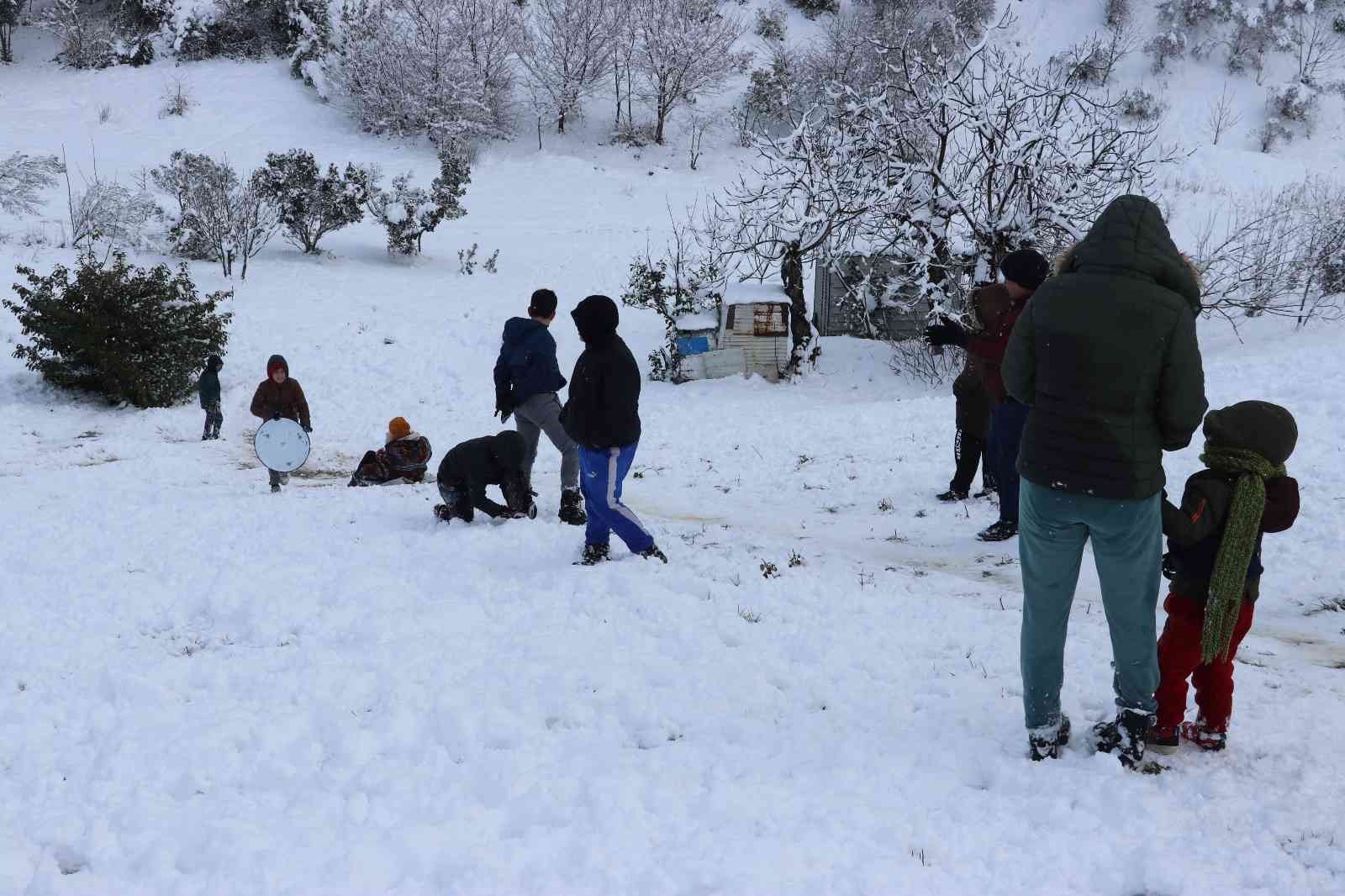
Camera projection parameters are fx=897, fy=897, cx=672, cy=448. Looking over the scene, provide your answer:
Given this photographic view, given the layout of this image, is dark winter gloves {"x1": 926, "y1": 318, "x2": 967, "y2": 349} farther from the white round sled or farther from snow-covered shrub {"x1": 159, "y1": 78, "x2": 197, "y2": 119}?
snow-covered shrub {"x1": 159, "y1": 78, "x2": 197, "y2": 119}

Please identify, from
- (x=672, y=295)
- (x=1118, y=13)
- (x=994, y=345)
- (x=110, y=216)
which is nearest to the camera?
(x=994, y=345)

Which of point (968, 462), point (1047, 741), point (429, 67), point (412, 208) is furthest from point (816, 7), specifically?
point (1047, 741)

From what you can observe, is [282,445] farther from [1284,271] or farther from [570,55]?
[570,55]

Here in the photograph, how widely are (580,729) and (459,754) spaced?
0.54m

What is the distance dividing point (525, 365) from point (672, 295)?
40.2 feet

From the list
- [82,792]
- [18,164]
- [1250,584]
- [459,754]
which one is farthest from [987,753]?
[18,164]

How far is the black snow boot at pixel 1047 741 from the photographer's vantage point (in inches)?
139

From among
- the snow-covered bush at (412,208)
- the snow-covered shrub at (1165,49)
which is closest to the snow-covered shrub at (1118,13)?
the snow-covered shrub at (1165,49)

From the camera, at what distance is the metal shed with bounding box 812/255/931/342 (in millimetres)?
19469

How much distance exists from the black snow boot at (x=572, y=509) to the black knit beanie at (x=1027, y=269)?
3.89 meters

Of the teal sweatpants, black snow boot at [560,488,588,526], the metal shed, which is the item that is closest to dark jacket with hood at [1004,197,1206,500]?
the teal sweatpants

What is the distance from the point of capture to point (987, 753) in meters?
3.66

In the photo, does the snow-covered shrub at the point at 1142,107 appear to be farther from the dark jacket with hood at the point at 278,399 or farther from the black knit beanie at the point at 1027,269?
the dark jacket with hood at the point at 278,399

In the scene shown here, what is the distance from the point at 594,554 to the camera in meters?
6.35
